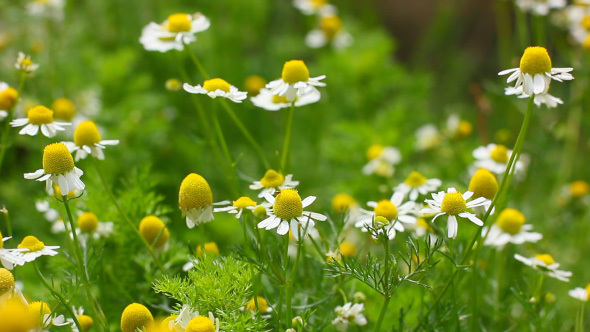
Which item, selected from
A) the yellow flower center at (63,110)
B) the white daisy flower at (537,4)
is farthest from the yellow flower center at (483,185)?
the yellow flower center at (63,110)

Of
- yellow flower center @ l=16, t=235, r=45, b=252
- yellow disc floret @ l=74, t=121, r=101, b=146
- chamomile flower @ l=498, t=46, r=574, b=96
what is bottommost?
yellow flower center @ l=16, t=235, r=45, b=252

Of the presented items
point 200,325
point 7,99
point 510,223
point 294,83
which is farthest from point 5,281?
point 510,223

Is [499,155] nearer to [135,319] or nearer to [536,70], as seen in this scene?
[536,70]

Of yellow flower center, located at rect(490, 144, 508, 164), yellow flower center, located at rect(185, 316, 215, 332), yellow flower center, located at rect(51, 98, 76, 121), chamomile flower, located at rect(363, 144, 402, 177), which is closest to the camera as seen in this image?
yellow flower center, located at rect(185, 316, 215, 332)

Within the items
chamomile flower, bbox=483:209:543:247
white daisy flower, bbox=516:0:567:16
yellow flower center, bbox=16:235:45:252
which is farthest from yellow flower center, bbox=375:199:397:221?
white daisy flower, bbox=516:0:567:16

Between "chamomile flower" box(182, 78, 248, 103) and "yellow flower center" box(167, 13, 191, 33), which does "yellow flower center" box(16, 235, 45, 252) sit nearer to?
"chamomile flower" box(182, 78, 248, 103)

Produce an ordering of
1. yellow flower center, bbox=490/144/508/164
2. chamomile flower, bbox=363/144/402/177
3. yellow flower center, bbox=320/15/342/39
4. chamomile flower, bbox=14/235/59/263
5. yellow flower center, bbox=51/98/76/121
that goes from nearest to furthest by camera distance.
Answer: chamomile flower, bbox=14/235/59/263 → yellow flower center, bbox=490/144/508/164 → chamomile flower, bbox=363/144/402/177 → yellow flower center, bbox=51/98/76/121 → yellow flower center, bbox=320/15/342/39

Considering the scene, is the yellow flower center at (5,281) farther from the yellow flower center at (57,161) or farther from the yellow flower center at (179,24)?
the yellow flower center at (179,24)
